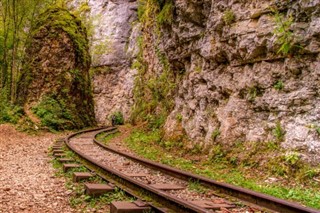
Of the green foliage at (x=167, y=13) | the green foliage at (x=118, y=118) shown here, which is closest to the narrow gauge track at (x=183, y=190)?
the green foliage at (x=167, y=13)

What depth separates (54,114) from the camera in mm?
19906

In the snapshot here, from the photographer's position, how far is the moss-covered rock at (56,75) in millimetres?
20344

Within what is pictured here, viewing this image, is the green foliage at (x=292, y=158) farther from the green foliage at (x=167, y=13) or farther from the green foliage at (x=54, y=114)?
the green foliage at (x=54, y=114)

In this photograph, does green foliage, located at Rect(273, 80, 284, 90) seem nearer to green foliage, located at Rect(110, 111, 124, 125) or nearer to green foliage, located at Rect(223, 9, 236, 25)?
green foliage, located at Rect(223, 9, 236, 25)

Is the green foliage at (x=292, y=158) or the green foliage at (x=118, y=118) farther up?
the green foliage at (x=292, y=158)

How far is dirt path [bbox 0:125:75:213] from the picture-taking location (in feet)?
16.7

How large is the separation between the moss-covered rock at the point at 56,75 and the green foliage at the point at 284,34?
1406 cm

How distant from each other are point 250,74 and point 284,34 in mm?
1510

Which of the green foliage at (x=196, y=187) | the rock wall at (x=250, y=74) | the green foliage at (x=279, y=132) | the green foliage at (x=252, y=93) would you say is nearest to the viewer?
Answer: the green foliage at (x=196, y=187)

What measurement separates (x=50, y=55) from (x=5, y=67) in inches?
215

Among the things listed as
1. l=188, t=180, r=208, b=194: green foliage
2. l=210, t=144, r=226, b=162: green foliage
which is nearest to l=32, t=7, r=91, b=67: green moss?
l=210, t=144, r=226, b=162: green foliage

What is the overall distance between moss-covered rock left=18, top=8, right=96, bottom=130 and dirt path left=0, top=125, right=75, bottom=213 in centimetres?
932

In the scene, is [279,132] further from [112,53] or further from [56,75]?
[112,53]

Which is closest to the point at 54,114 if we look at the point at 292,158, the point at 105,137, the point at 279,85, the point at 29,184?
the point at 105,137
